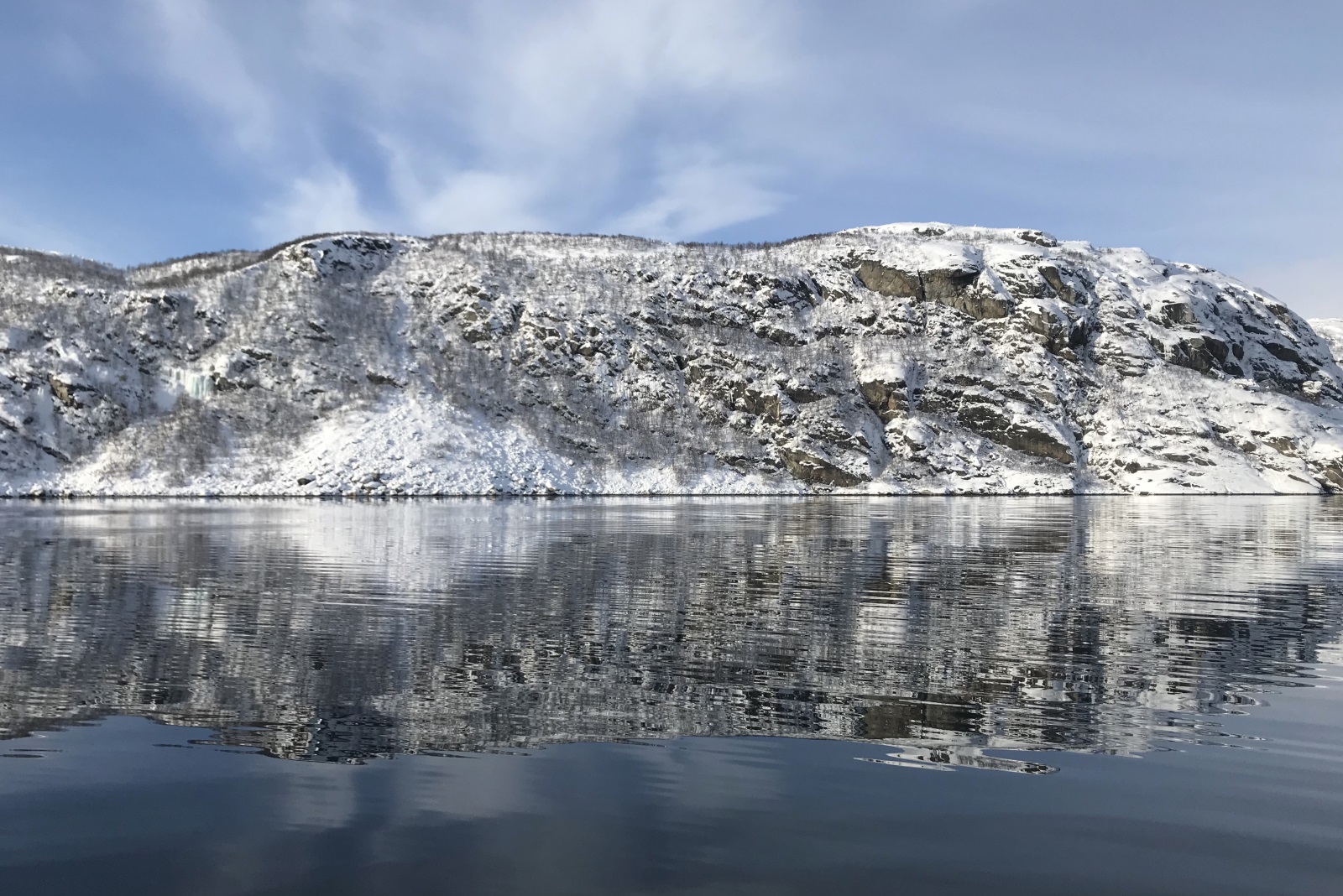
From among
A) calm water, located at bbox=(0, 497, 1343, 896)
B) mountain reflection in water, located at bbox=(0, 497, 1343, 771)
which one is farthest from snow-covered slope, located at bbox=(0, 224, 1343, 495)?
calm water, located at bbox=(0, 497, 1343, 896)

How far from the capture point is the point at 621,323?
13325 centimetres

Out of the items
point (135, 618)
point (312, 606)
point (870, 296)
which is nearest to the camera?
point (135, 618)

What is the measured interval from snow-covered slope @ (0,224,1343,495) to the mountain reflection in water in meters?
68.0

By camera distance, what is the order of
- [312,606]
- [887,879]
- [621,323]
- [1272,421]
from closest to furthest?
[887,879], [312,606], [1272,421], [621,323]

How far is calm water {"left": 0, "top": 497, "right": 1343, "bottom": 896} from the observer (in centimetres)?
654

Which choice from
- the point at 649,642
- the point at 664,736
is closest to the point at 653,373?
the point at 649,642

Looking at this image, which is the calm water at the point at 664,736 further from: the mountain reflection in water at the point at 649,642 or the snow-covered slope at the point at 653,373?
the snow-covered slope at the point at 653,373

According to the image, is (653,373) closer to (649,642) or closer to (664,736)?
(649,642)

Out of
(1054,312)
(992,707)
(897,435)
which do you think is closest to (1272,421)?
(1054,312)

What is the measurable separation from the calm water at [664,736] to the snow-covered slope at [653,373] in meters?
76.0

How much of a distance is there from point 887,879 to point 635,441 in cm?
11052

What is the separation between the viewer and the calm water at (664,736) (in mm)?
6535

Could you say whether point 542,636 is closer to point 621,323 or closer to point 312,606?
point 312,606

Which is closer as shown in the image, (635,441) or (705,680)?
(705,680)
